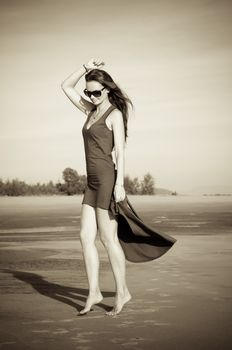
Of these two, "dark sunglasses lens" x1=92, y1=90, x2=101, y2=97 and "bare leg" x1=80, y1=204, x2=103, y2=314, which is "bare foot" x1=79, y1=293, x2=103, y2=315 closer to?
"bare leg" x1=80, y1=204, x2=103, y2=314

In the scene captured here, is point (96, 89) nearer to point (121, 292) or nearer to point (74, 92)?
point (74, 92)

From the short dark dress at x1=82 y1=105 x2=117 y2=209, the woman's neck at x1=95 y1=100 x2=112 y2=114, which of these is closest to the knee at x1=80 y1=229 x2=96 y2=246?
the short dark dress at x1=82 y1=105 x2=117 y2=209

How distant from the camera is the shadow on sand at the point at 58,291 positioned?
556 centimetres

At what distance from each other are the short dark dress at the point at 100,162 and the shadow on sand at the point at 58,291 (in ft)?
2.97

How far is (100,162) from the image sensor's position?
5.09 meters

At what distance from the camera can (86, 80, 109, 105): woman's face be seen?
16.9 feet

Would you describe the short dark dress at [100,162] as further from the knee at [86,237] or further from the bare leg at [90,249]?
the knee at [86,237]

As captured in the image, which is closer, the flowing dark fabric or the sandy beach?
the sandy beach

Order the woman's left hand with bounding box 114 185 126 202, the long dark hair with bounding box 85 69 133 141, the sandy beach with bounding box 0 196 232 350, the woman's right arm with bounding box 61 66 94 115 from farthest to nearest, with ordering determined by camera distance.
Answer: the woman's right arm with bounding box 61 66 94 115 → the long dark hair with bounding box 85 69 133 141 → the woman's left hand with bounding box 114 185 126 202 → the sandy beach with bounding box 0 196 232 350

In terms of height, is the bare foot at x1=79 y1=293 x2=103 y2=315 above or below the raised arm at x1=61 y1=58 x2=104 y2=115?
below

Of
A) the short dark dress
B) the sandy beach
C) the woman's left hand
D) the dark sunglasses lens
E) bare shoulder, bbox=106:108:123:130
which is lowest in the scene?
the sandy beach

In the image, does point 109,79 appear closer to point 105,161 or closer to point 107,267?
point 105,161

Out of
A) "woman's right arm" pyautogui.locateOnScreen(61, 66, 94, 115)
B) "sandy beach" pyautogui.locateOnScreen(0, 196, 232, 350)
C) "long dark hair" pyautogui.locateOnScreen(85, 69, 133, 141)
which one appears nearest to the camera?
"sandy beach" pyautogui.locateOnScreen(0, 196, 232, 350)

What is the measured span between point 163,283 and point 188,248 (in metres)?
2.48
